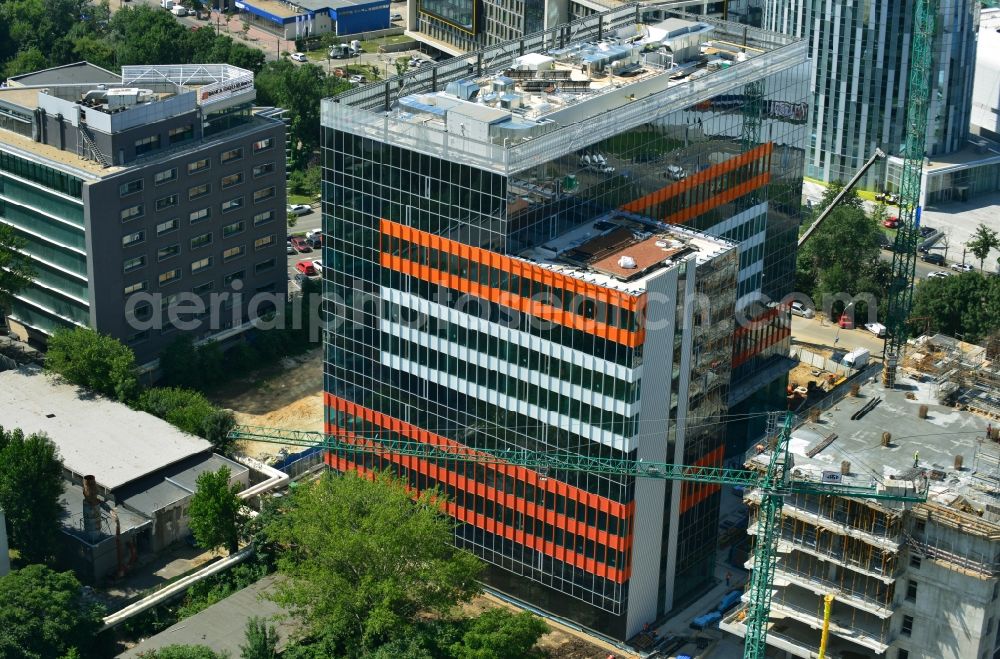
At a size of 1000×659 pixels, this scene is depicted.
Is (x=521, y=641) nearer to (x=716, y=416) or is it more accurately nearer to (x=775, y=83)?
(x=716, y=416)

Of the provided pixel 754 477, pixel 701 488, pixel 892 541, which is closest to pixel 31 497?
pixel 701 488

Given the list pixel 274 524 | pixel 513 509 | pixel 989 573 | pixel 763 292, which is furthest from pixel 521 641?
→ pixel 763 292

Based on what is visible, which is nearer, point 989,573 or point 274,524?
point 989,573

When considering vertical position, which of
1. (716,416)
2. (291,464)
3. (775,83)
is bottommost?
(291,464)

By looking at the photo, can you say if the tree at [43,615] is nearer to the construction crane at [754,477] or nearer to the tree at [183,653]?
the tree at [183,653]

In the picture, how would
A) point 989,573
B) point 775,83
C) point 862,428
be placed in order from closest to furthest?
point 989,573
point 862,428
point 775,83

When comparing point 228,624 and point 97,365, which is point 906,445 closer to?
point 228,624

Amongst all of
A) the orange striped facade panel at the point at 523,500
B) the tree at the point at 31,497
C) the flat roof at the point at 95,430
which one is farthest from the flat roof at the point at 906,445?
the tree at the point at 31,497
